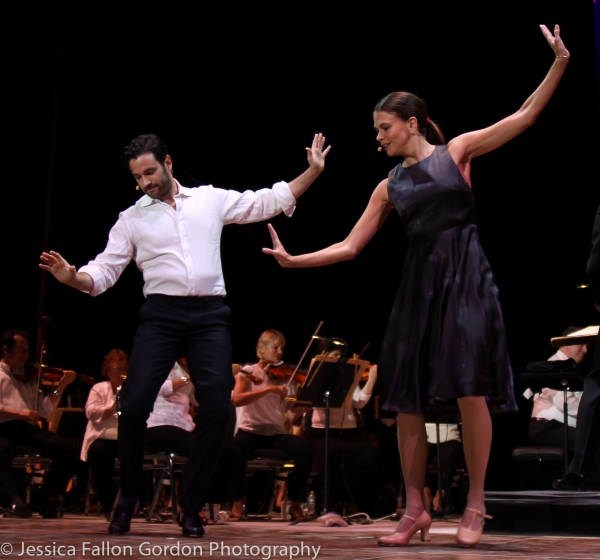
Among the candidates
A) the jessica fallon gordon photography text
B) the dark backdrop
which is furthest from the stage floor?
the dark backdrop

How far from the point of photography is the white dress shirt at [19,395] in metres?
5.72

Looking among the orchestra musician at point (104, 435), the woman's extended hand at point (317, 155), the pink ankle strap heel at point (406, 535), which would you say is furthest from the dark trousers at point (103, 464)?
the pink ankle strap heel at point (406, 535)

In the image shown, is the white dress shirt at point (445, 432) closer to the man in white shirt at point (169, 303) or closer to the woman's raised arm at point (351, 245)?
the man in white shirt at point (169, 303)

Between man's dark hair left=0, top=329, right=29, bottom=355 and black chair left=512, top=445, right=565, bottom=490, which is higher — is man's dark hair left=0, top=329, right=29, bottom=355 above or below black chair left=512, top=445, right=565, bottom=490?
above

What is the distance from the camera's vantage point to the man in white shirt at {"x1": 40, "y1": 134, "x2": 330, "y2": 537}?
282 cm

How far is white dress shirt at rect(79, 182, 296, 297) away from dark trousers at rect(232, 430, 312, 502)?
3.05m

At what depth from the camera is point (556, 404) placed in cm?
555

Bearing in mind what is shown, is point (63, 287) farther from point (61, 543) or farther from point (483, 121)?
point (61, 543)

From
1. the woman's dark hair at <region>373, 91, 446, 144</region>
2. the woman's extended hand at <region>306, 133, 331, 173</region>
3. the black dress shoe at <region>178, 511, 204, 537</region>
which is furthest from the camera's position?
the woman's extended hand at <region>306, 133, 331, 173</region>

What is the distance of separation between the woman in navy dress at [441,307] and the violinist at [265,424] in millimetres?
3394

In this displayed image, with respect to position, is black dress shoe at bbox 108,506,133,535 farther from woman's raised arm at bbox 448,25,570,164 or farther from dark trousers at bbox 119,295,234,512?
woman's raised arm at bbox 448,25,570,164

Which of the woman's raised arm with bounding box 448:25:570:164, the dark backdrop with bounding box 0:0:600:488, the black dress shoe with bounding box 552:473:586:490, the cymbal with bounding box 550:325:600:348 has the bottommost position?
the black dress shoe with bounding box 552:473:586:490

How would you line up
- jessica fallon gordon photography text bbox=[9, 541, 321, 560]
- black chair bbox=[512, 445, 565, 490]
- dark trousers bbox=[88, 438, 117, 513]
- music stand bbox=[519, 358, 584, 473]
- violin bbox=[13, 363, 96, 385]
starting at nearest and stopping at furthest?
jessica fallon gordon photography text bbox=[9, 541, 321, 560]
music stand bbox=[519, 358, 584, 473]
black chair bbox=[512, 445, 565, 490]
dark trousers bbox=[88, 438, 117, 513]
violin bbox=[13, 363, 96, 385]

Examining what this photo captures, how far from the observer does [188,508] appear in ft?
9.05
